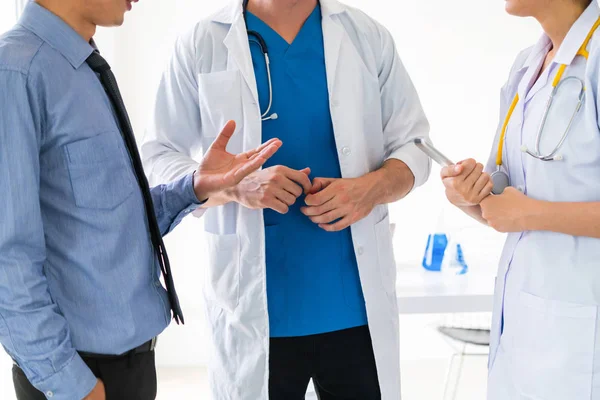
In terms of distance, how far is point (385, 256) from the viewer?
65.1 inches

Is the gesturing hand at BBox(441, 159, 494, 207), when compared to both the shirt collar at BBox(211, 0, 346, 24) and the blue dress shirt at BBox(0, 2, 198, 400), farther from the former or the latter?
the blue dress shirt at BBox(0, 2, 198, 400)

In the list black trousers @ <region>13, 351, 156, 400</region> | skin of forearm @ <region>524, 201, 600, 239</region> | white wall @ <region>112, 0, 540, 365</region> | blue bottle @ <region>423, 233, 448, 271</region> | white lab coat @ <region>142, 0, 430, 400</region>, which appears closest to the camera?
black trousers @ <region>13, 351, 156, 400</region>

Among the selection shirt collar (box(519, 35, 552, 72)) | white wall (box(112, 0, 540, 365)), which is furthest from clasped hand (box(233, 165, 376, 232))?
white wall (box(112, 0, 540, 365))

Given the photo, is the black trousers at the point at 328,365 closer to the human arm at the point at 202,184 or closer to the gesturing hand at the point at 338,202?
the gesturing hand at the point at 338,202

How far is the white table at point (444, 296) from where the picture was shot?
242 cm

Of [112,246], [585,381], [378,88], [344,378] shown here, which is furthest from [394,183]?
[112,246]

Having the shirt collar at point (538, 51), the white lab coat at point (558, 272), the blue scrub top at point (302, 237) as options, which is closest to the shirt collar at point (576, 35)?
the white lab coat at point (558, 272)

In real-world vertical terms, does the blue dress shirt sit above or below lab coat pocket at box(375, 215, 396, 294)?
above

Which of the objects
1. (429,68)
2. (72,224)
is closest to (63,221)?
(72,224)

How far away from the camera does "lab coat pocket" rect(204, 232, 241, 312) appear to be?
5.17ft

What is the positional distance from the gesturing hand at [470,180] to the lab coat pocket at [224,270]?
0.54m

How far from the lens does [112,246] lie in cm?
108

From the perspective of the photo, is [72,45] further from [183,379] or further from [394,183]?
[183,379]

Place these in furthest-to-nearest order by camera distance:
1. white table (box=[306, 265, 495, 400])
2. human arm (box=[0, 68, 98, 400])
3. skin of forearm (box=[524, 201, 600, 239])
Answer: white table (box=[306, 265, 495, 400]) → skin of forearm (box=[524, 201, 600, 239]) → human arm (box=[0, 68, 98, 400])
